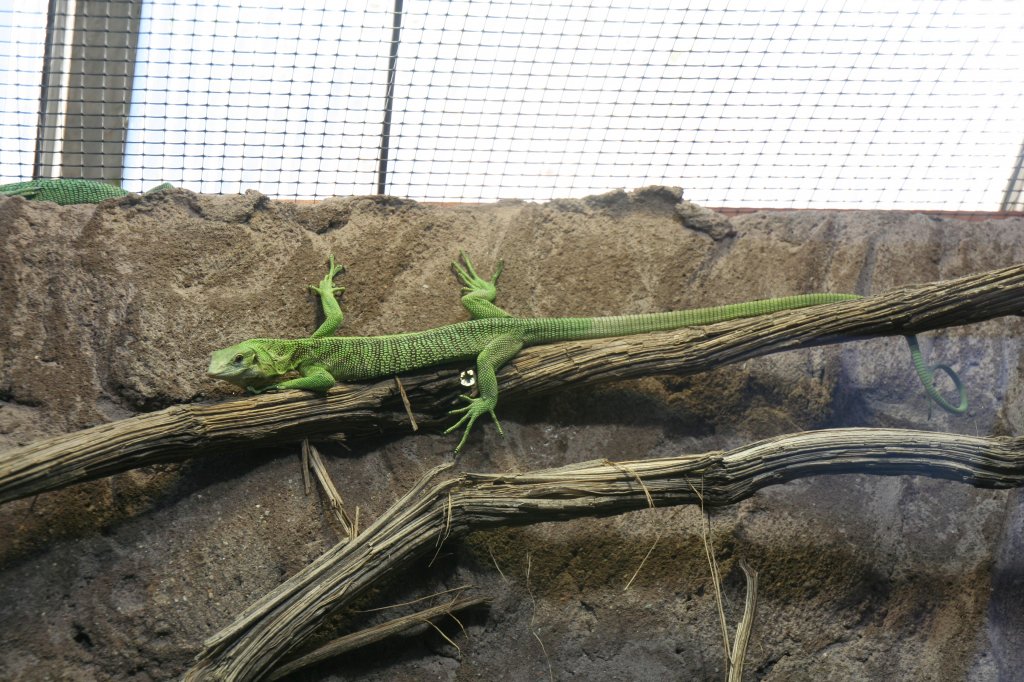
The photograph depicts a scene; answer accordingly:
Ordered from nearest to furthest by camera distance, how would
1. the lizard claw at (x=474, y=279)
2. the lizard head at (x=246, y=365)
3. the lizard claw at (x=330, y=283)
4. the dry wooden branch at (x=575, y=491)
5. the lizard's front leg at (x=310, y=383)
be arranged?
the dry wooden branch at (x=575, y=491)
the lizard head at (x=246, y=365)
the lizard's front leg at (x=310, y=383)
the lizard claw at (x=330, y=283)
the lizard claw at (x=474, y=279)

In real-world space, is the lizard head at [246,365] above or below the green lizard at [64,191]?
below

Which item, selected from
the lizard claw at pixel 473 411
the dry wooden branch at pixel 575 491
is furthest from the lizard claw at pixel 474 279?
the dry wooden branch at pixel 575 491

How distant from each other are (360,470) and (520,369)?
1.25m

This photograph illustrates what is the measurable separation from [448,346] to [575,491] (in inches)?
47.4

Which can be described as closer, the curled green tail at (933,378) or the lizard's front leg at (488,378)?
the lizard's front leg at (488,378)

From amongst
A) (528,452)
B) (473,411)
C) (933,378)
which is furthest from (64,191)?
(933,378)

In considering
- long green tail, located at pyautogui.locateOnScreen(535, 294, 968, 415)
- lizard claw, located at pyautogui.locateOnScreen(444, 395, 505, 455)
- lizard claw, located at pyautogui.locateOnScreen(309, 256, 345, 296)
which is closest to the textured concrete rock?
lizard claw, located at pyautogui.locateOnScreen(309, 256, 345, 296)

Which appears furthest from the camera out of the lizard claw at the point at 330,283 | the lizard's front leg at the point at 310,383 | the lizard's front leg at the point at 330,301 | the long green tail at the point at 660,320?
the lizard claw at the point at 330,283

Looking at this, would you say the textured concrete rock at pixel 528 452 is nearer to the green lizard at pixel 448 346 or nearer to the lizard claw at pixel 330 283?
the lizard claw at pixel 330 283

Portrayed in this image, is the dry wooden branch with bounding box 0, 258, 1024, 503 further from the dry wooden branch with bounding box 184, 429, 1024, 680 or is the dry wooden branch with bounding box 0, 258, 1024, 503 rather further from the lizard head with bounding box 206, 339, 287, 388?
the dry wooden branch with bounding box 184, 429, 1024, 680

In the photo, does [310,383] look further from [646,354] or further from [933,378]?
[933,378]

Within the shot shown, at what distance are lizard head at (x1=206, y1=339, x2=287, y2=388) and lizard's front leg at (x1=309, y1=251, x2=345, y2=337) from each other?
0.36m

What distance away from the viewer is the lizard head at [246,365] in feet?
14.3

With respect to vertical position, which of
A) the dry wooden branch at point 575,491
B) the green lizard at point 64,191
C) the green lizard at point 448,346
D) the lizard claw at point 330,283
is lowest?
the dry wooden branch at point 575,491
